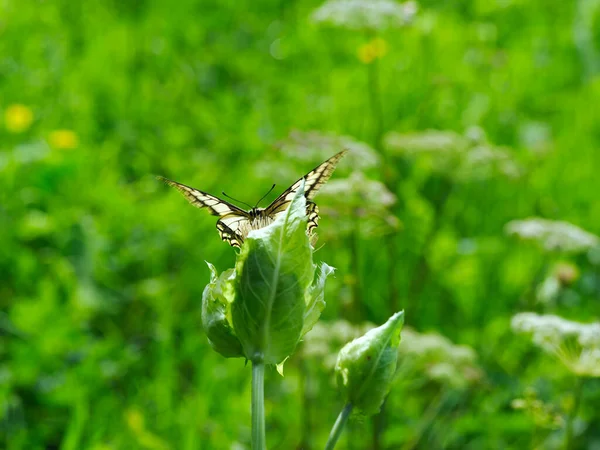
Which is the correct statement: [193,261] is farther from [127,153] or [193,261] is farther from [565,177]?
[565,177]

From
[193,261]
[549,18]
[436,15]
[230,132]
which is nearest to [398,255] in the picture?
[193,261]

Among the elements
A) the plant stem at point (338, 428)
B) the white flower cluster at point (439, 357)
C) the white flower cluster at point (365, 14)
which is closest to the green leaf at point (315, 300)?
the plant stem at point (338, 428)

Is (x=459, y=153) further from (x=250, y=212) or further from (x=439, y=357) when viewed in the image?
(x=250, y=212)

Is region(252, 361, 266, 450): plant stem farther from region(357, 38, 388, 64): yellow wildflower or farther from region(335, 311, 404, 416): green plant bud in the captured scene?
region(357, 38, 388, 64): yellow wildflower

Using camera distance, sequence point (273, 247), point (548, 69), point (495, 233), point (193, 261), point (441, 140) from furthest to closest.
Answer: point (548, 69)
point (495, 233)
point (193, 261)
point (441, 140)
point (273, 247)

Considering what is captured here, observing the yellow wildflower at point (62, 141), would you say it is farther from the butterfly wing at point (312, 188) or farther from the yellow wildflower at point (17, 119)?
the butterfly wing at point (312, 188)
